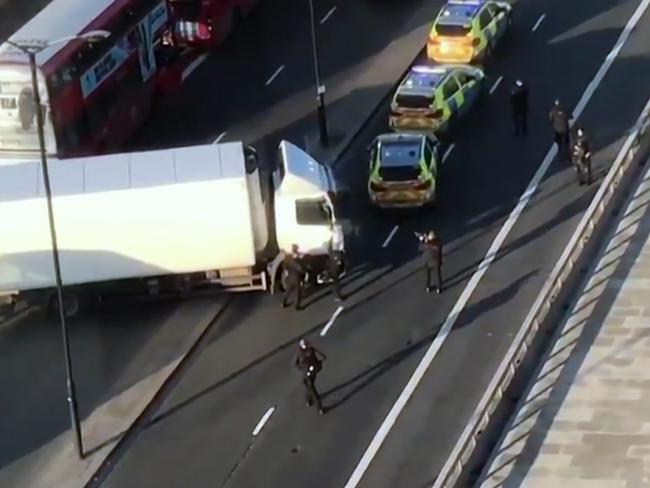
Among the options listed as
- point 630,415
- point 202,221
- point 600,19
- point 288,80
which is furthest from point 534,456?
point 600,19

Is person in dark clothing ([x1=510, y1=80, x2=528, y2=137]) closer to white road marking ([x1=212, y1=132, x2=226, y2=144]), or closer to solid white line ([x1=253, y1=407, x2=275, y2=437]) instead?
white road marking ([x1=212, y1=132, x2=226, y2=144])

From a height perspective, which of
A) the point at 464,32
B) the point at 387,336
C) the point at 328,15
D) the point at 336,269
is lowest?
the point at 387,336

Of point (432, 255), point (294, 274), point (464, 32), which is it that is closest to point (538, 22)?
point (464, 32)

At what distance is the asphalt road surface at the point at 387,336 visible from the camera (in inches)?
1215

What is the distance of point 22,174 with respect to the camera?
35969 millimetres

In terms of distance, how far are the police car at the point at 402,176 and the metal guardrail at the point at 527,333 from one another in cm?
510

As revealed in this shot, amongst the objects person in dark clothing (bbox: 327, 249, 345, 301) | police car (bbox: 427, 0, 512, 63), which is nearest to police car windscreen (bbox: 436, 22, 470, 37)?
police car (bbox: 427, 0, 512, 63)

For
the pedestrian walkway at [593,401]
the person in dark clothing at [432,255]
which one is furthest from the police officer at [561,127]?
the pedestrian walkway at [593,401]

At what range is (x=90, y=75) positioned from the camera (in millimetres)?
40969

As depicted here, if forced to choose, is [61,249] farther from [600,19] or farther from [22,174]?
[600,19]

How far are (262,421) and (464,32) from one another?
1756 cm

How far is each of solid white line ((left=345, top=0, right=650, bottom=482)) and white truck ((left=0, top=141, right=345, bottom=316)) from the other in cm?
304

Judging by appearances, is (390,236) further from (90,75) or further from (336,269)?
(90,75)

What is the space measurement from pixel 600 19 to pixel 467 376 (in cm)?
Answer: 2023
